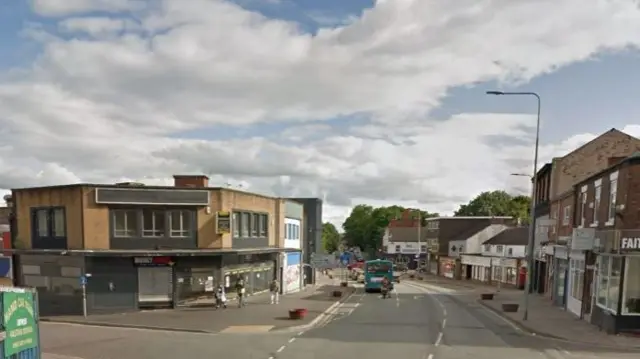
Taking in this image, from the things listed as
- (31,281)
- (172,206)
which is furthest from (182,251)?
(31,281)

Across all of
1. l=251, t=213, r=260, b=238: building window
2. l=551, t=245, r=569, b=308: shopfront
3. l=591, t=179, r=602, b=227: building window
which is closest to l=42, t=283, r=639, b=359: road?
l=591, t=179, r=602, b=227: building window

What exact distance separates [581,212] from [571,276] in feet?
12.7

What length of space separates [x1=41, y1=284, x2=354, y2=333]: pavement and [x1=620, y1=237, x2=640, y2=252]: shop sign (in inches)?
553

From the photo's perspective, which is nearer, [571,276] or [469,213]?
[571,276]

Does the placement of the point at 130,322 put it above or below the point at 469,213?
above

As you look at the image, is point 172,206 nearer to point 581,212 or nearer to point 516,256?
point 581,212

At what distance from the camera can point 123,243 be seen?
30719 mm

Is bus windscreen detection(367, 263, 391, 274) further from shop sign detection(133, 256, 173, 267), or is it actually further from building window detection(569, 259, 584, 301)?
shop sign detection(133, 256, 173, 267)

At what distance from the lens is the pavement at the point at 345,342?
18562mm

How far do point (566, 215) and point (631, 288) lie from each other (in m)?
14.6

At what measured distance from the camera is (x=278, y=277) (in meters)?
42.4

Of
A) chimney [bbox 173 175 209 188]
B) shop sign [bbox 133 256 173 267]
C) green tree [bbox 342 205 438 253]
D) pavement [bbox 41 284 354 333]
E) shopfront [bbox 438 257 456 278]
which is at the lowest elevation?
green tree [bbox 342 205 438 253]

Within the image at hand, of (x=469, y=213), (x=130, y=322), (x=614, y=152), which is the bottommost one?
(x=469, y=213)

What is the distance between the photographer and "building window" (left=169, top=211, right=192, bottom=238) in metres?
31.6
